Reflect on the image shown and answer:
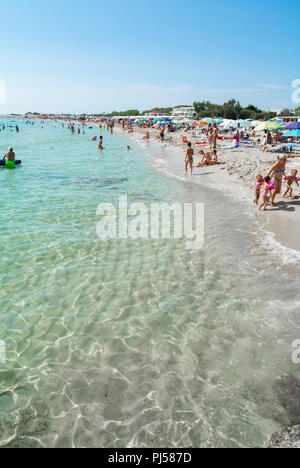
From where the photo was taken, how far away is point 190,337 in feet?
13.8

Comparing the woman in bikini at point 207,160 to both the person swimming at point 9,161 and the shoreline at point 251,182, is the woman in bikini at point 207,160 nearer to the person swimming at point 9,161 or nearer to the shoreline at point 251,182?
the shoreline at point 251,182

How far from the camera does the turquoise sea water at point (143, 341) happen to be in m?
3.01

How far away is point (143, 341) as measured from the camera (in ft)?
13.6

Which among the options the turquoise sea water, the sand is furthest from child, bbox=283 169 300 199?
the turquoise sea water

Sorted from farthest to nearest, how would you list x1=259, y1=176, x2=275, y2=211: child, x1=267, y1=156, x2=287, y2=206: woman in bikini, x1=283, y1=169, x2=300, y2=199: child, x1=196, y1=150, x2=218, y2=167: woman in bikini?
x1=196, y1=150, x2=218, y2=167: woman in bikini < x1=283, y1=169, x2=300, y2=199: child < x1=259, y1=176, x2=275, y2=211: child < x1=267, y1=156, x2=287, y2=206: woman in bikini

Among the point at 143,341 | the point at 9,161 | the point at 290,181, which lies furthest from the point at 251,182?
the point at 9,161

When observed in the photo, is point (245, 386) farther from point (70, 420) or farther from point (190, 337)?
point (70, 420)

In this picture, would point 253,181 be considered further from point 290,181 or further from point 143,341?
point 143,341

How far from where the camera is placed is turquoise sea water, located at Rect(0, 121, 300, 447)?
301 cm

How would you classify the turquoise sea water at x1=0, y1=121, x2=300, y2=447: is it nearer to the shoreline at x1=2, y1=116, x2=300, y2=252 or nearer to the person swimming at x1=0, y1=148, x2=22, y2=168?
the shoreline at x1=2, y1=116, x2=300, y2=252

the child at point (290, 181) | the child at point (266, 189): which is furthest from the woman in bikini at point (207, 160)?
the child at point (266, 189)

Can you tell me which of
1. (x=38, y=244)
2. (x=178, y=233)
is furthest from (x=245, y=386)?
(x=38, y=244)

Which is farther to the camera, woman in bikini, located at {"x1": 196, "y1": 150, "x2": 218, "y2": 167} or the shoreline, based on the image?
woman in bikini, located at {"x1": 196, "y1": 150, "x2": 218, "y2": 167}

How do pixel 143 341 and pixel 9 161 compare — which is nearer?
pixel 143 341
